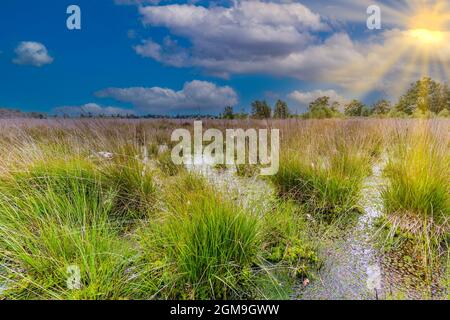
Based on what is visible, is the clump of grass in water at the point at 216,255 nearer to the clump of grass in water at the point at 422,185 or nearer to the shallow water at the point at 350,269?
the shallow water at the point at 350,269

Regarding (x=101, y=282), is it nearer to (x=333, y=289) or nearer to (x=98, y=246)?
(x=98, y=246)

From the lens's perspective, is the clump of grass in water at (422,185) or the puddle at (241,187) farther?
the clump of grass in water at (422,185)

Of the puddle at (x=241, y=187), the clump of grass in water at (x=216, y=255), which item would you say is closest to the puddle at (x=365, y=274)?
the clump of grass in water at (x=216, y=255)

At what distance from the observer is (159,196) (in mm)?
2988

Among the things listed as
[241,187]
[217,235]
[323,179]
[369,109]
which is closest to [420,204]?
[323,179]
